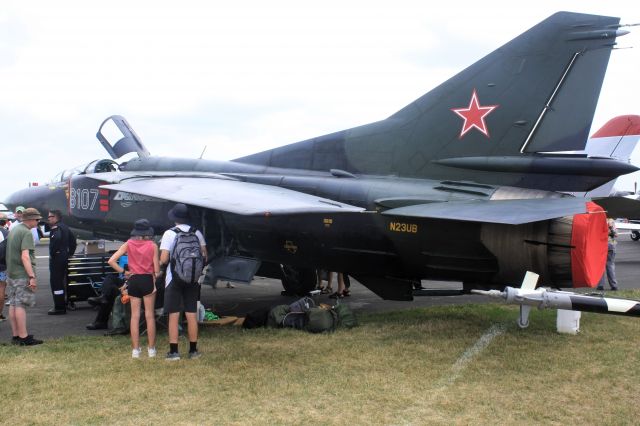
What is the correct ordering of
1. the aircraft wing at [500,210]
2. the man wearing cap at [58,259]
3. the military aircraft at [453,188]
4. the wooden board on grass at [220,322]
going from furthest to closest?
the man wearing cap at [58,259]
the wooden board on grass at [220,322]
the military aircraft at [453,188]
the aircraft wing at [500,210]

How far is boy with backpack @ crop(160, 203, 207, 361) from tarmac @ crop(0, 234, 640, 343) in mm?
2045

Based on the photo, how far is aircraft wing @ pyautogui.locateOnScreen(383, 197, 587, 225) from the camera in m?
5.87

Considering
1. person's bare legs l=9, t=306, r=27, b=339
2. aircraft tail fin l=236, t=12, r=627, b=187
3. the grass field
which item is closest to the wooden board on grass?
the grass field

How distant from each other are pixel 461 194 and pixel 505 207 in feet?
3.25

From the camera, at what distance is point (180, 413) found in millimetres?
4617

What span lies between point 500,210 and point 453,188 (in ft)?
4.16

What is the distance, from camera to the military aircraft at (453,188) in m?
6.57

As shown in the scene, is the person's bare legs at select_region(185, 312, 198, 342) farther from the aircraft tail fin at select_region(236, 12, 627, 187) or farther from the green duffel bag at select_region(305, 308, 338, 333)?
the aircraft tail fin at select_region(236, 12, 627, 187)

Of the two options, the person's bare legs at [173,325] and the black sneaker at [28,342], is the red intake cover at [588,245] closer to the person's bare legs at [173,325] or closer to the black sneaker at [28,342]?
the person's bare legs at [173,325]

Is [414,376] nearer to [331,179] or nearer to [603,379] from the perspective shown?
[603,379]

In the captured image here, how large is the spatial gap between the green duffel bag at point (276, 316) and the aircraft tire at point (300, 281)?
10.1ft

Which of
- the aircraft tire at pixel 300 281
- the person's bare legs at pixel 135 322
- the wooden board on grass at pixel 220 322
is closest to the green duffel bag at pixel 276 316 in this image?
the wooden board on grass at pixel 220 322

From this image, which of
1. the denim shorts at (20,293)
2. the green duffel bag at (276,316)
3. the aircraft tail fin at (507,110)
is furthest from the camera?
the green duffel bag at (276,316)

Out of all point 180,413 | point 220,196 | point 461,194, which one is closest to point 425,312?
Result: point 461,194
